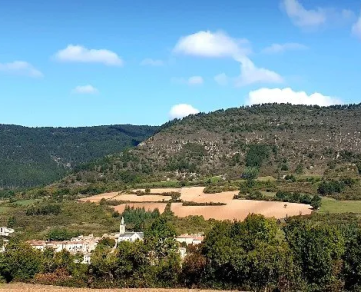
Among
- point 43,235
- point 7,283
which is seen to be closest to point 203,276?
point 7,283

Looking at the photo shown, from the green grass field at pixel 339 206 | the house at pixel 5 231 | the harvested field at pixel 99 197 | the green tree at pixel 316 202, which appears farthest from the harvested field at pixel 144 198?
the green grass field at pixel 339 206

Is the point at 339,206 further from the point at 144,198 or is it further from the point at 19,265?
the point at 19,265

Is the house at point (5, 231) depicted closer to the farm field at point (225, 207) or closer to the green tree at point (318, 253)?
the farm field at point (225, 207)

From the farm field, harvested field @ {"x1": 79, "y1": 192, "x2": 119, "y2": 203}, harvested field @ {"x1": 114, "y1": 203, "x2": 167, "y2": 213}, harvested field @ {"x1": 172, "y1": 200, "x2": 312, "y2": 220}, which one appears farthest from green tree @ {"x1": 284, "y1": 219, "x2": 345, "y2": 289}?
harvested field @ {"x1": 79, "y1": 192, "x2": 119, "y2": 203}

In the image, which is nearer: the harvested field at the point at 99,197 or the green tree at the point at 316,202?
the green tree at the point at 316,202

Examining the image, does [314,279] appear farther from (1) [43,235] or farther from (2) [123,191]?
(2) [123,191]

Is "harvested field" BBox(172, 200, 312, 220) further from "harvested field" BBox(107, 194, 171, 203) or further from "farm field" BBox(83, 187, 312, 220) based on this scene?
"harvested field" BBox(107, 194, 171, 203)

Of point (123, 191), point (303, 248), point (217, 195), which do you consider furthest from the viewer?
point (123, 191)
